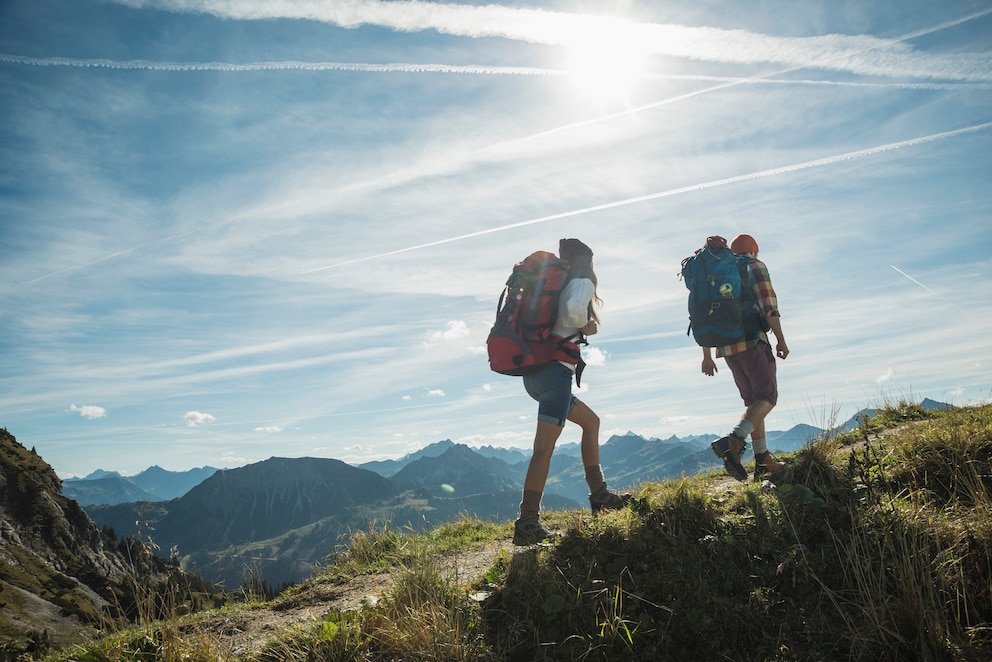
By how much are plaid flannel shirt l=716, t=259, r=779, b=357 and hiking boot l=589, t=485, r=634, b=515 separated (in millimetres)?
2491

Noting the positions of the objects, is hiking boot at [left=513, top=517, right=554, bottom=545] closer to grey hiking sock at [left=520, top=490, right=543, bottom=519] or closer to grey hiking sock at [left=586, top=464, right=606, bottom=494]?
grey hiking sock at [left=520, top=490, right=543, bottom=519]

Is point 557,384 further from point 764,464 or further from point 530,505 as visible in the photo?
point 764,464

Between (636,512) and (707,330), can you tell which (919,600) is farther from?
(707,330)

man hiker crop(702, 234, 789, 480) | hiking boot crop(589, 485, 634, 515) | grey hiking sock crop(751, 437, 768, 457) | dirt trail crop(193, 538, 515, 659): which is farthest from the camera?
grey hiking sock crop(751, 437, 768, 457)

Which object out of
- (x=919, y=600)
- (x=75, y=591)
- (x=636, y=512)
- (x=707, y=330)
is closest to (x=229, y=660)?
(x=636, y=512)

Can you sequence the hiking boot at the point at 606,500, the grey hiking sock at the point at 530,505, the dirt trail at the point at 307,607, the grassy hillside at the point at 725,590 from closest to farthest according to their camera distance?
the grassy hillside at the point at 725,590
the dirt trail at the point at 307,607
the grey hiking sock at the point at 530,505
the hiking boot at the point at 606,500

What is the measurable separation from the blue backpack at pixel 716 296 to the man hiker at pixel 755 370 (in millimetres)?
175

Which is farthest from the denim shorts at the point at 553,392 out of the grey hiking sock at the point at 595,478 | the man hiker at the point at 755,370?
the man hiker at the point at 755,370

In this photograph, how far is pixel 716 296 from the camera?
6.76 m

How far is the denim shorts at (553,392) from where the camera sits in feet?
17.6

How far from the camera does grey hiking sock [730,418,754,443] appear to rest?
253 inches

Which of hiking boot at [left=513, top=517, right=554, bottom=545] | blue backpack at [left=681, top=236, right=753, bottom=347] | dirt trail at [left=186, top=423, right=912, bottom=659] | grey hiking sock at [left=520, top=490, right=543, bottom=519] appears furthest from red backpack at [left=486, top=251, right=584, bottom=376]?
blue backpack at [left=681, top=236, right=753, bottom=347]

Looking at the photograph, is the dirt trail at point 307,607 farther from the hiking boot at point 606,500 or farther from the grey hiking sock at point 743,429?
the grey hiking sock at point 743,429

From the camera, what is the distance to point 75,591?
3059 inches
